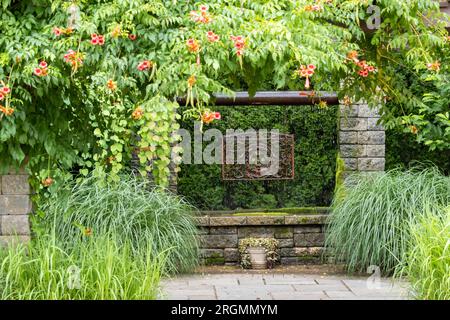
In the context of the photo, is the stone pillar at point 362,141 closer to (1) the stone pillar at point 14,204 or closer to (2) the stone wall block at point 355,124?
(2) the stone wall block at point 355,124

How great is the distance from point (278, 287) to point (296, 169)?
3142 mm

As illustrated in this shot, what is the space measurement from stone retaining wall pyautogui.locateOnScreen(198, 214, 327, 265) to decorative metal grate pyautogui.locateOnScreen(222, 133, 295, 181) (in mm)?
1090

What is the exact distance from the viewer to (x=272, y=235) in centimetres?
770

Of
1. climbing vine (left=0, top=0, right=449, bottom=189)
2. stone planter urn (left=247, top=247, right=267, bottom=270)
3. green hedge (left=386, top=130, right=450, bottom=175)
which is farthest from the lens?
green hedge (left=386, top=130, right=450, bottom=175)

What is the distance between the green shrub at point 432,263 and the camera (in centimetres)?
417

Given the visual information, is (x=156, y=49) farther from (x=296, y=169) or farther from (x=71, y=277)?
(x=296, y=169)

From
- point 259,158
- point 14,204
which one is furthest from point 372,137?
point 14,204

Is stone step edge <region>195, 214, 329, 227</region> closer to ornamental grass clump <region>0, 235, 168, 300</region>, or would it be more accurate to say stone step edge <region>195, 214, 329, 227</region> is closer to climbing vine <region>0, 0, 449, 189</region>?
climbing vine <region>0, 0, 449, 189</region>

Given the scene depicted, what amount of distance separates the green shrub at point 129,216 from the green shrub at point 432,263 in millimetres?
2136

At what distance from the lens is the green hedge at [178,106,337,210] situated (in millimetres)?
8906

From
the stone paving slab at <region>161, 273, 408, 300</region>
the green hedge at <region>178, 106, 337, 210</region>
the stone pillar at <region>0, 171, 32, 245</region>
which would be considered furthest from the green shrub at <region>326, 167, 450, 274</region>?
the stone pillar at <region>0, 171, 32, 245</region>

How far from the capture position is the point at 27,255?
452cm

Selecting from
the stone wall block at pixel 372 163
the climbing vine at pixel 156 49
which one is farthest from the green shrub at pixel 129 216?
the stone wall block at pixel 372 163

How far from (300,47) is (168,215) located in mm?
2889
